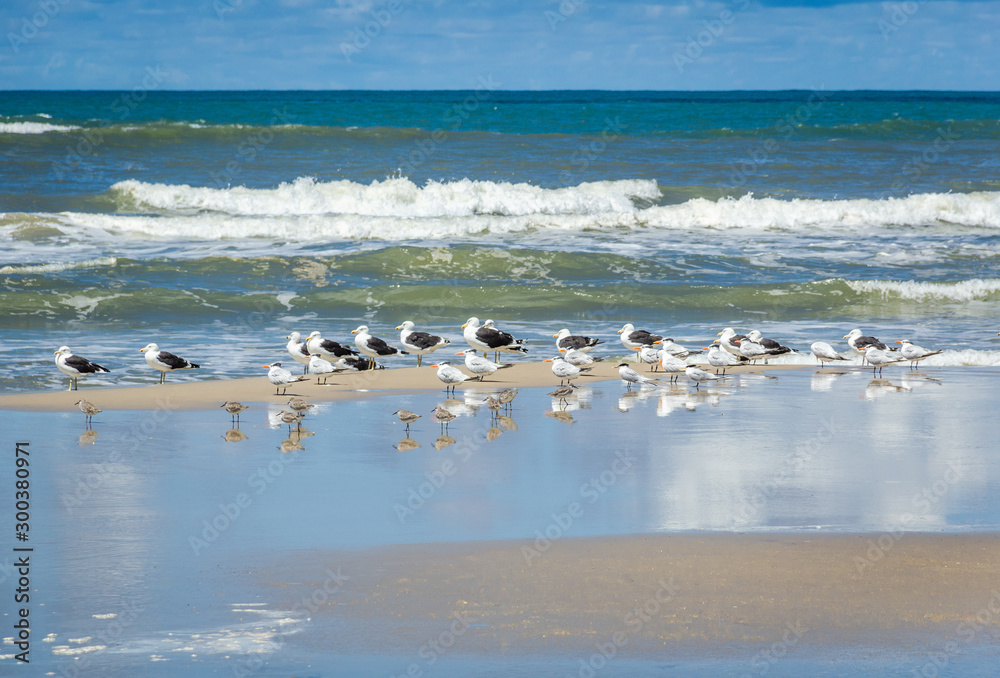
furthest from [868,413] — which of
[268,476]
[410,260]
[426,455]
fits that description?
[410,260]

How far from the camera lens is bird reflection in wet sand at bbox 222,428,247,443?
884 centimetres

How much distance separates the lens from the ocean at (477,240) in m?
15.6

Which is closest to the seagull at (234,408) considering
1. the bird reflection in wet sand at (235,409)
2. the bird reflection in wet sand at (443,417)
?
the bird reflection in wet sand at (235,409)

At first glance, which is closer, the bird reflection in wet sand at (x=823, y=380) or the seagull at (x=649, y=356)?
the bird reflection in wet sand at (x=823, y=380)

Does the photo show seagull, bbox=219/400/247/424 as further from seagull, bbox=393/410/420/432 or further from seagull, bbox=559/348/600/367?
seagull, bbox=559/348/600/367

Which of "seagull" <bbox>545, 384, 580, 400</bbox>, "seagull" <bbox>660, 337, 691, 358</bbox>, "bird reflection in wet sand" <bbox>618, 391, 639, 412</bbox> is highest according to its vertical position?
"seagull" <bbox>660, 337, 691, 358</bbox>

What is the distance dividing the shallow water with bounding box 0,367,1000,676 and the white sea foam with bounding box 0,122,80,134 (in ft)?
130

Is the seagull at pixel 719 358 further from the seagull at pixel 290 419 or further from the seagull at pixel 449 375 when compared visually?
the seagull at pixel 290 419

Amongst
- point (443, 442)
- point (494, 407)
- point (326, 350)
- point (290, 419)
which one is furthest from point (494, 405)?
point (326, 350)

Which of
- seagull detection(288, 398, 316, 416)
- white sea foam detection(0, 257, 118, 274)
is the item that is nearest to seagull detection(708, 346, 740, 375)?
seagull detection(288, 398, 316, 416)

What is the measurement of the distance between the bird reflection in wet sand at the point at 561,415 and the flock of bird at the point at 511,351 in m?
0.46

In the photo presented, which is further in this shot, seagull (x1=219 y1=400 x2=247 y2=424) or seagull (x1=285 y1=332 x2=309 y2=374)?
seagull (x1=285 y1=332 x2=309 y2=374)

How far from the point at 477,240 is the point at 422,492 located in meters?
16.6

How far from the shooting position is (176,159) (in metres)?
37.4
